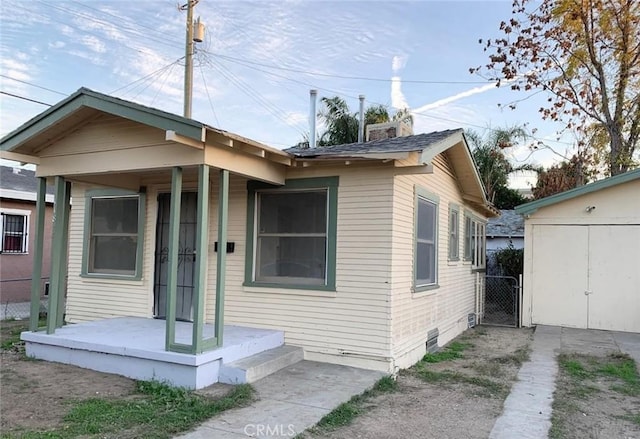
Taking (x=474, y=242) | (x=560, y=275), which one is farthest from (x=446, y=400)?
(x=474, y=242)

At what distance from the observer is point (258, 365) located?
523cm

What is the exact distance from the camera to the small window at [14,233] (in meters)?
11.9

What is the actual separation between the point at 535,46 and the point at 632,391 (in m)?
13.1

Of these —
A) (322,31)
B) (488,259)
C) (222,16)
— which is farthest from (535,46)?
(222,16)

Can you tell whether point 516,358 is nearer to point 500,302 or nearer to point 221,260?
point 221,260

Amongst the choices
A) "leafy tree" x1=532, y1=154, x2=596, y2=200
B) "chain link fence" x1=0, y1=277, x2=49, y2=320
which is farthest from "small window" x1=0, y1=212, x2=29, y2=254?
"leafy tree" x1=532, y1=154, x2=596, y2=200

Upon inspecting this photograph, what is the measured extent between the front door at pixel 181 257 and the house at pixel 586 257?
7.31 metres

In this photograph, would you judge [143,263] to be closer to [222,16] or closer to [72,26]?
[72,26]

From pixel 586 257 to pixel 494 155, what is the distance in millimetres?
12415

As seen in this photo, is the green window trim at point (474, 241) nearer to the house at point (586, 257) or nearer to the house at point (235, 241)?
the house at point (586, 257)

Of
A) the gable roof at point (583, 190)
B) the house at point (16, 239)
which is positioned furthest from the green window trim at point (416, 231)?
the house at point (16, 239)

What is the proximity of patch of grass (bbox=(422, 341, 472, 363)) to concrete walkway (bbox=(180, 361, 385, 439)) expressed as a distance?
65.4 inches

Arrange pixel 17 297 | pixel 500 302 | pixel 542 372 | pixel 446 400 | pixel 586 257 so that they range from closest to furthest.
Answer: pixel 446 400 → pixel 542 372 → pixel 586 257 → pixel 17 297 → pixel 500 302

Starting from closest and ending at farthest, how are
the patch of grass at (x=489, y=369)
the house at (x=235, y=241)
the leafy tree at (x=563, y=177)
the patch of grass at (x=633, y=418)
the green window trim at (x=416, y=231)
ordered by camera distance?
1. the patch of grass at (x=633, y=418)
2. the house at (x=235, y=241)
3. the patch of grass at (x=489, y=369)
4. the green window trim at (x=416, y=231)
5. the leafy tree at (x=563, y=177)
